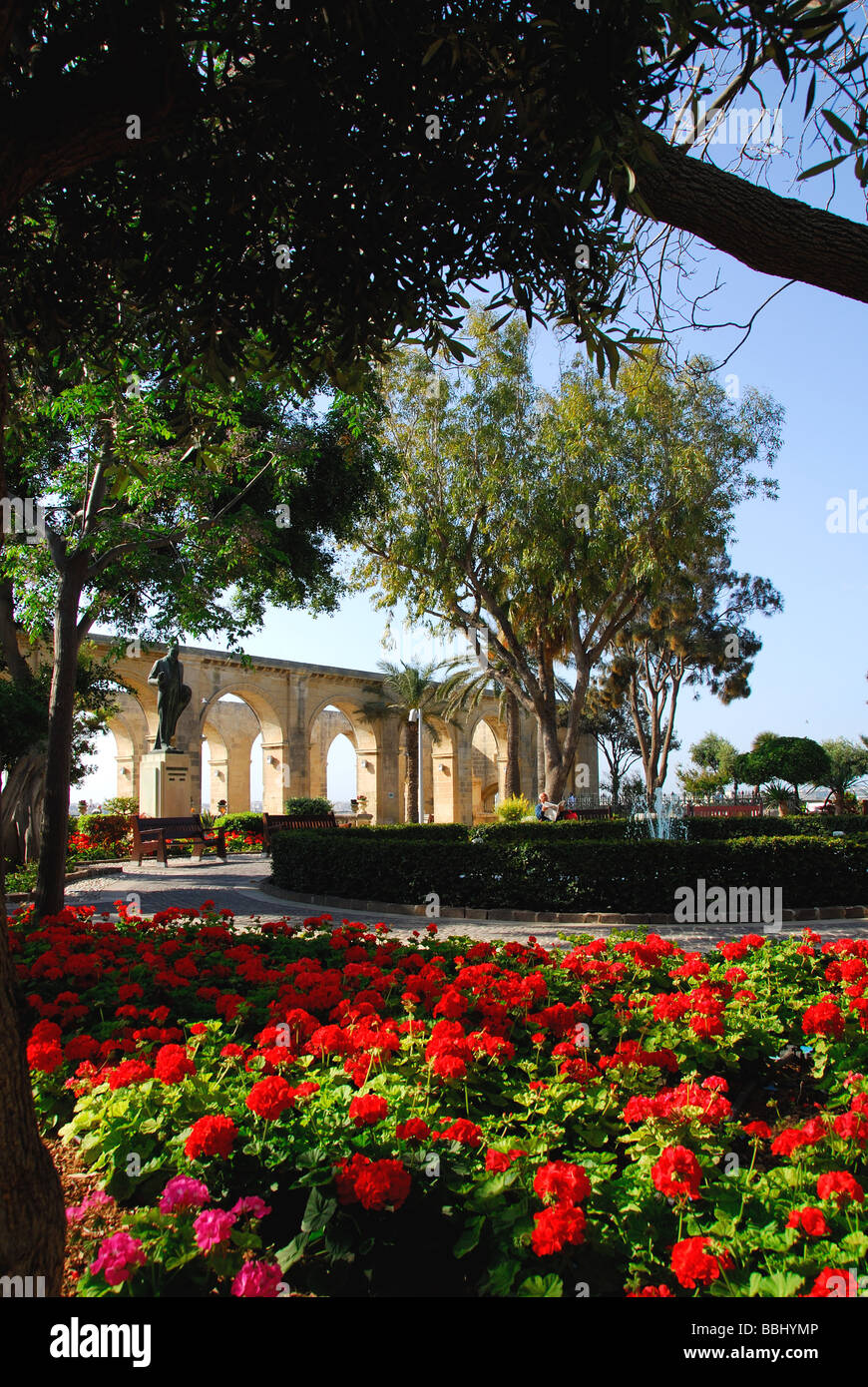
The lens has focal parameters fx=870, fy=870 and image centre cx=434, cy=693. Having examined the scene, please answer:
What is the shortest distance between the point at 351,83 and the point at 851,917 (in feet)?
30.5

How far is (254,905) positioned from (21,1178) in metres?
9.25

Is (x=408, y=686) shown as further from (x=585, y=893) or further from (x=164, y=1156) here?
(x=164, y=1156)

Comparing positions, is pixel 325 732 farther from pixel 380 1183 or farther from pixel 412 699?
pixel 380 1183

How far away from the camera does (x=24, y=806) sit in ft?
47.0

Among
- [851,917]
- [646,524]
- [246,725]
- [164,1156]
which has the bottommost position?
[851,917]

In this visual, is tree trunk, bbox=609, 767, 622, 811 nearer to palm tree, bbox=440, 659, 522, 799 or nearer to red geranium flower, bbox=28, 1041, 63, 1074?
palm tree, bbox=440, 659, 522, 799

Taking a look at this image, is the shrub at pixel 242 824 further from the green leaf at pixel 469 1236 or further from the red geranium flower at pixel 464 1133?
the green leaf at pixel 469 1236

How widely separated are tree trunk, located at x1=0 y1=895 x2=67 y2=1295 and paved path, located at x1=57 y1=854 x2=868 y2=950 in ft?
11.5

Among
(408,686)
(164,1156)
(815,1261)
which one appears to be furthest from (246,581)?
(408,686)

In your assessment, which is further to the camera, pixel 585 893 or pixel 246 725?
pixel 246 725

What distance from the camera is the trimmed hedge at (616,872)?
9531 mm

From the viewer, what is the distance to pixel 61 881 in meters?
7.93

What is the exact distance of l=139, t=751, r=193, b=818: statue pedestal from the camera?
1850 centimetres
